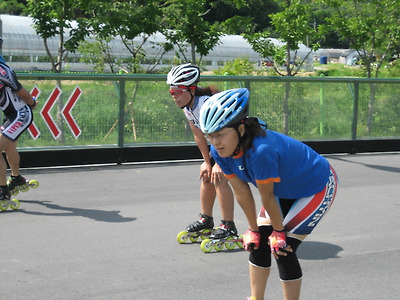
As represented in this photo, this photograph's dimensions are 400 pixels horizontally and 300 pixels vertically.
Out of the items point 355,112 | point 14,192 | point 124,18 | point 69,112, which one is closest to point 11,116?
point 14,192

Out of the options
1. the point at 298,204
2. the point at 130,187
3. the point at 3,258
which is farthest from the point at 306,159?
the point at 130,187

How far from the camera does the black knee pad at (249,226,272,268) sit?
447 cm

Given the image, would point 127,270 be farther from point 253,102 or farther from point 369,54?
point 369,54

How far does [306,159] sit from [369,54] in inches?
575

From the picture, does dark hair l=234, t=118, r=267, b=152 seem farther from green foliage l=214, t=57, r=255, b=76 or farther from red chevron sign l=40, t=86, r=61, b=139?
green foliage l=214, t=57, r=255, b=76

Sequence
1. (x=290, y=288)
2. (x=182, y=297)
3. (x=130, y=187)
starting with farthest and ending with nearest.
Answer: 1. (x=130, y=187)
2. (x=182, y=297)
3. (x=290, y=288)

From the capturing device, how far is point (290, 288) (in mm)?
4340

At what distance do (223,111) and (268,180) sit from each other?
50 centimetres

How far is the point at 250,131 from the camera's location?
13.4 ft

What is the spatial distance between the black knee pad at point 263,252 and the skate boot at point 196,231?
2.54m

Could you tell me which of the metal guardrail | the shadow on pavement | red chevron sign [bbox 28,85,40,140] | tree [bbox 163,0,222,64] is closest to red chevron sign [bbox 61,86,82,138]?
red chevron sign [bbox 28,85,40,140]

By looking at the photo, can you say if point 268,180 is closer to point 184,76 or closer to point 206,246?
point 184,76

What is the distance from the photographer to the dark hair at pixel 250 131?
403 centimetres

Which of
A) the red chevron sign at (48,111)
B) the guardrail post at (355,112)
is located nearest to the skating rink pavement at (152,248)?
the red chevron sign at (48,111)
